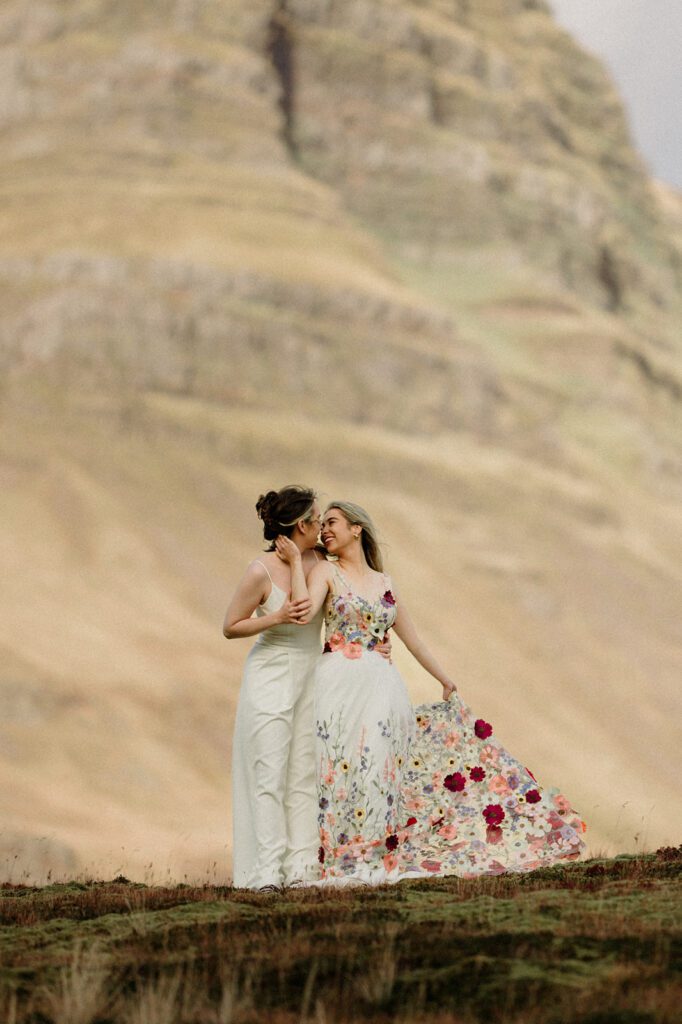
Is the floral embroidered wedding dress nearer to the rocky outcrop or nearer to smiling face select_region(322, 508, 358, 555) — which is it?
smiling face select_region(322, 508, 358, 555)

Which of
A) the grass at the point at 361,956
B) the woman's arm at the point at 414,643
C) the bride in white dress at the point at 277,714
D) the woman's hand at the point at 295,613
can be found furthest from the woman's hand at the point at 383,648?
the grass at the point at 361,956

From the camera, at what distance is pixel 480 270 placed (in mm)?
84312

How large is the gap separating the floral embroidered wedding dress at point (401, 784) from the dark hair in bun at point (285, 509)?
1.28 ft

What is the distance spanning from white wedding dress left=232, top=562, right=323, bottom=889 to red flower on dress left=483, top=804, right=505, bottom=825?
1167 mm

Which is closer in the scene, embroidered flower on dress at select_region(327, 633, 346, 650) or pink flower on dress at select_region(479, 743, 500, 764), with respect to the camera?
embroidered flower on dress at select_region(327, 633, 346, 650)

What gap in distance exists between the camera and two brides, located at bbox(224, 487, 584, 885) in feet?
29.6

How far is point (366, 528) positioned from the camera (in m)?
9.38

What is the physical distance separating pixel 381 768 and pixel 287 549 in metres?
1.40

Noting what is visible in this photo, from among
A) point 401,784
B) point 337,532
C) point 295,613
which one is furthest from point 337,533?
point 401,784

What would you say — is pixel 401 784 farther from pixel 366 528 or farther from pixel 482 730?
pixel 366 528

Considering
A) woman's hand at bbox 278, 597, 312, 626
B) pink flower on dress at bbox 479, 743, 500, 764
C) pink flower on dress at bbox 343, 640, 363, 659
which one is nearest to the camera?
woman's hand at bbox 278, 597, 312, 626

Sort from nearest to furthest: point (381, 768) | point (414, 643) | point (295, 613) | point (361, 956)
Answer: point (361, 956) < point (295, 613) < point (381, 768) < point (414, 643)

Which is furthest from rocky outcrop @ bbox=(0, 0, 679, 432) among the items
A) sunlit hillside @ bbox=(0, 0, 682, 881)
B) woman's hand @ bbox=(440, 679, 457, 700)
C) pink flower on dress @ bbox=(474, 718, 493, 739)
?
pink flower on dress @ bbox=(474, 718, 493, 739)

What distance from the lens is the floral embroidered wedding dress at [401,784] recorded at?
902 cm
